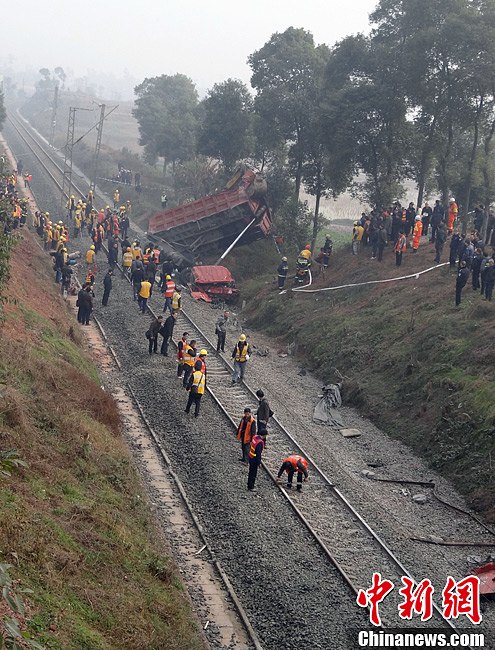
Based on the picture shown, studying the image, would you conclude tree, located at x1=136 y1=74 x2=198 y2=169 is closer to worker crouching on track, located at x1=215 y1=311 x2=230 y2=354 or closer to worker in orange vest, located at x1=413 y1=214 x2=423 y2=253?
worker in orange vest, located at x1=413 y1=214 x2=423 y2=253

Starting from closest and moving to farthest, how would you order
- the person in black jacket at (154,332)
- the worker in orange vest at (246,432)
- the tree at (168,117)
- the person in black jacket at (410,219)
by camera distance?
the worker in orange vest at (246,432)
the person in black jacket at (154,332)
the person in black jacket at (410,219)
the tree at (168,117)

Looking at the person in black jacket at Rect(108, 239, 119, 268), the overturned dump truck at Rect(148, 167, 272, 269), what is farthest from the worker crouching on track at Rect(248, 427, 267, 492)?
the overturned dump truck at Rect(148, 167, 272, 269)

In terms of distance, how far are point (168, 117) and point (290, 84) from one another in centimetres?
2565

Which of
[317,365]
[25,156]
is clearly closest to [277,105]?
[317,365]

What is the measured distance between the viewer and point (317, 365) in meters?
28.1

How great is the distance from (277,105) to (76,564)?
37575 millimetres

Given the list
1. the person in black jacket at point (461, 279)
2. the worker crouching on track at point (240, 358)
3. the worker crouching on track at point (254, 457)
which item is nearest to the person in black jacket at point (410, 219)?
the person in black jacket at point (461, 279)

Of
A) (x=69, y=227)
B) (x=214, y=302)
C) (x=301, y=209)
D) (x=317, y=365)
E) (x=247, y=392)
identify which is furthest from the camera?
(x=69, y=227)

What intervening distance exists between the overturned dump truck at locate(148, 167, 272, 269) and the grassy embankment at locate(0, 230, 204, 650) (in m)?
20.9

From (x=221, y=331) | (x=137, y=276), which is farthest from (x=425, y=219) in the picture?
(x=221, y=331)

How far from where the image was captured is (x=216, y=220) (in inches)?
1652

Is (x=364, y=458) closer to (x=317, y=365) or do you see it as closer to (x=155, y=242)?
(x=317, y=365)

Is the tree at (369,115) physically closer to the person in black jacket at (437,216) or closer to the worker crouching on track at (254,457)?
the person in black jacket at (437,216)

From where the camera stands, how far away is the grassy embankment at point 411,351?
20125 millimetres
